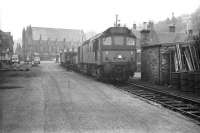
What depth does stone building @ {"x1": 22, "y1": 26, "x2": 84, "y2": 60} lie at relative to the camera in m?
115

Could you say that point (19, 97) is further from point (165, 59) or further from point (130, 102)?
point (165, 59)

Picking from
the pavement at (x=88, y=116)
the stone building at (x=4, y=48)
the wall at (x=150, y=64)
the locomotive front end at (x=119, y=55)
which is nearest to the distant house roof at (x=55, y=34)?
the stone building at (x=4, y=48)

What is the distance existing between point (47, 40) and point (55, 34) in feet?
23.2

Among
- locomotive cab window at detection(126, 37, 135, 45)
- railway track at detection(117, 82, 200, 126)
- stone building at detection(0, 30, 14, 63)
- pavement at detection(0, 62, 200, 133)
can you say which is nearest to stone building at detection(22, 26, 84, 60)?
stone building at detection(0, 30, 14, 63)

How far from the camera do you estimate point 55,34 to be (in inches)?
4825

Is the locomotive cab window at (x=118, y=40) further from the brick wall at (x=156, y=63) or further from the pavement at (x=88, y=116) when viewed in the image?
the pavement at (x=88, y=116)

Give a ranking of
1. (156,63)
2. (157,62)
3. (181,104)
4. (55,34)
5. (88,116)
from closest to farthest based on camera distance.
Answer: (88,116) → (181,104) → (157,62) → (156,63) → (55,34)

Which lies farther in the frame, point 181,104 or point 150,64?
point 150,64

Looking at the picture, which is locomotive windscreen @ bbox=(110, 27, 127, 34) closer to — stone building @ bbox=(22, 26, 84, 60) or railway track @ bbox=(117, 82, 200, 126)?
railway track @ bbox=(117, 82, 200, 126)

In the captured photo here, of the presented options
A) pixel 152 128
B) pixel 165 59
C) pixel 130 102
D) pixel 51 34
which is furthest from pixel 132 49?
pixel 51 34

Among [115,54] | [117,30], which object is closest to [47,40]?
[117,30]

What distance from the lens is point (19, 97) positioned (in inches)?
463

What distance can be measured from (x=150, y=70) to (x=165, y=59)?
7.68 ft

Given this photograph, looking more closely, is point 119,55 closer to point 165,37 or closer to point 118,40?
point 118,40
